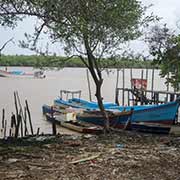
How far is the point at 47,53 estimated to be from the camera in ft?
29.2

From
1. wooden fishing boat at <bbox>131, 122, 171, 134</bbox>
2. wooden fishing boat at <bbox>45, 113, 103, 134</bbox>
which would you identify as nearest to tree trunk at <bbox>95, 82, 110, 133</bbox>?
wooden fishing boat at <bbox>45, 113, 103, 134</bbox>

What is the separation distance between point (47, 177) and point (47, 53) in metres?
4.42

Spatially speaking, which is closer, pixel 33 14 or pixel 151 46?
pixel 33 14

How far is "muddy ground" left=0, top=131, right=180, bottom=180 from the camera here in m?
5.12

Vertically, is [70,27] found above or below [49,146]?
above

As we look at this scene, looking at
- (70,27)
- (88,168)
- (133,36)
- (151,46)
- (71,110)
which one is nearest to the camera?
(88,168)

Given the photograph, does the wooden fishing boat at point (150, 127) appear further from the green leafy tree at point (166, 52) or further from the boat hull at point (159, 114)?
the green leafy tree at point (166, 52)

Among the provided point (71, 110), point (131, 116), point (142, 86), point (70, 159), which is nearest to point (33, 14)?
point (70, 159)

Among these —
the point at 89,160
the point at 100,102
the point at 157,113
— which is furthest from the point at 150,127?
the point at 89,160

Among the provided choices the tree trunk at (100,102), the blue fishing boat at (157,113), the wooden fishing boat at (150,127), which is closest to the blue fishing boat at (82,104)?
the blue fishing boat at (157,113)

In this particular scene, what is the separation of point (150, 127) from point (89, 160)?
8400mm

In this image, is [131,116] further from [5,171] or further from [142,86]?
[5,171]

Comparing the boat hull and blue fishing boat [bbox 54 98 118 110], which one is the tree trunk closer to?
the boat hull

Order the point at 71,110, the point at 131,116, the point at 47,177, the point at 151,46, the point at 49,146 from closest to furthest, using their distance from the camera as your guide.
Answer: the point at 47,177 → the point at 49,146 → the point at 151,46 → the point at 131,116 → the point at 71,110
